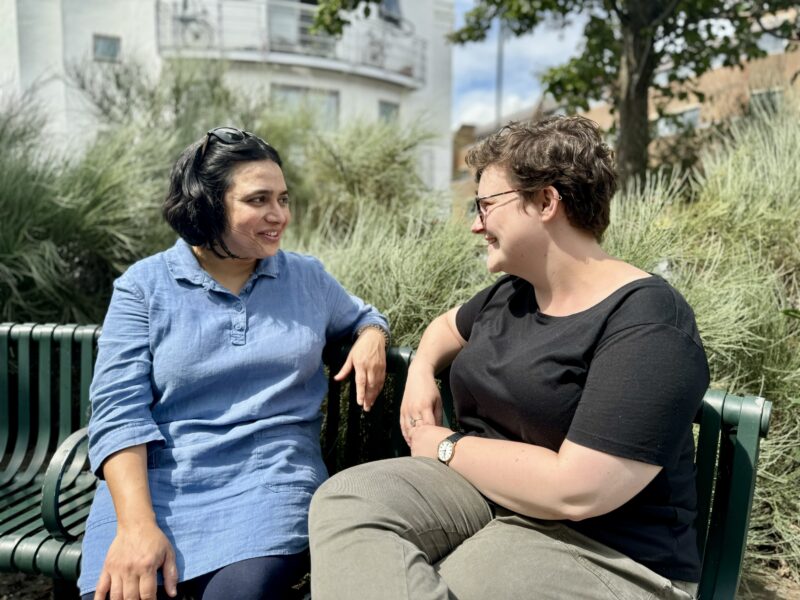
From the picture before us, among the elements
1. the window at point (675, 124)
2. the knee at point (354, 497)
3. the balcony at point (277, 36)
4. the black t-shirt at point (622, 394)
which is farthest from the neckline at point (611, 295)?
the balcony at point (277, 36)

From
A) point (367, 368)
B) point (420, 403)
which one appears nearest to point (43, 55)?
point (367, 368)

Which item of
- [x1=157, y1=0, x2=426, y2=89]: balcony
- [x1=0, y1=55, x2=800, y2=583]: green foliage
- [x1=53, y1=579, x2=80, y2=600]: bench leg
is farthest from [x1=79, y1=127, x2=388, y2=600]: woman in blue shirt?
[x1=157, y1=0, x2=426, y2=89]: balcony

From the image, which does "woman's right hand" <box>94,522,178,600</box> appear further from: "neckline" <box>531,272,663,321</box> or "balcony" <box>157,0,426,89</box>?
"balcony" <box>157,0,426,89</box>

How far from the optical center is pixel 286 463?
74.2 inches

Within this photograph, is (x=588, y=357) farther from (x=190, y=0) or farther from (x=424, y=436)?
(x=190, y=0)

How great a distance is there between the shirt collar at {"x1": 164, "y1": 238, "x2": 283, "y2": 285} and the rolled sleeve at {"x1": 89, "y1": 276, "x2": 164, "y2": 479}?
0.41 ft

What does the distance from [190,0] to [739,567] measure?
19457 mm

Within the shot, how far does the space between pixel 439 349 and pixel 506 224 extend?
49 centimetres

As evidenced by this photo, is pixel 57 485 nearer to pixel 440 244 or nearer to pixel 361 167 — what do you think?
pixel 440 244

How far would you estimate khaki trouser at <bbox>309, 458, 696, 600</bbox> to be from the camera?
1.38 m

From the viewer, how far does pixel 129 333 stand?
1895mm

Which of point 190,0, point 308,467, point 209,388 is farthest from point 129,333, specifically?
point 190,0

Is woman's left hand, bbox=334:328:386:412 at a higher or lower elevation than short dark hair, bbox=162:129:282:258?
lower

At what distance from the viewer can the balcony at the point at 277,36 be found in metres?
17.4
